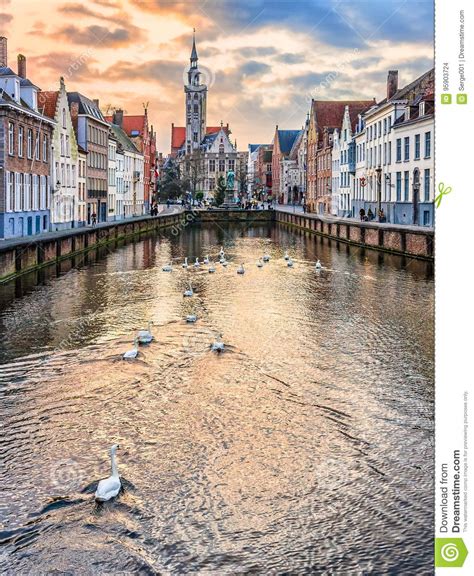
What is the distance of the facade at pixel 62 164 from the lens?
166 feet

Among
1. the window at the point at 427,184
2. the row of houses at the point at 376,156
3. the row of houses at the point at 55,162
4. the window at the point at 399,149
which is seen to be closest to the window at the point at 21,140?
the row of houses at the point at 55,162

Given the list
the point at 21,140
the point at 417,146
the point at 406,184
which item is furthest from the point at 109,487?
the point at 406,184

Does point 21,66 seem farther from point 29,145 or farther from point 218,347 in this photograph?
point 218,347

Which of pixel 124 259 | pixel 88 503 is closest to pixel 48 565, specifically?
pixel 88 503

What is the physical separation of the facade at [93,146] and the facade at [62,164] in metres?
4.79

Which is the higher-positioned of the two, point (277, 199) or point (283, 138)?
point (283, 138)

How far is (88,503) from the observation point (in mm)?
9805

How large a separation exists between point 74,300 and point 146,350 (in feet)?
28.8

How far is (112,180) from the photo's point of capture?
73.8 meters

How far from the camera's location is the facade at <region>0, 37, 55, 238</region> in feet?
127

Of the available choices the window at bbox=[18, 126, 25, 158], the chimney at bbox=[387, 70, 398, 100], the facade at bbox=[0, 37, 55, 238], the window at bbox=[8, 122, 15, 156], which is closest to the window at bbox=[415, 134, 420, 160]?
the chimney at bbox=[387, 70, 398, 100]

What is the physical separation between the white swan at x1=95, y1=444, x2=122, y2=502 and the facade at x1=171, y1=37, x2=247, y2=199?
124 meters

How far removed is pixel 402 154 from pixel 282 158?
3417 inches

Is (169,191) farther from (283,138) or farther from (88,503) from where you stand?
(88,503)
